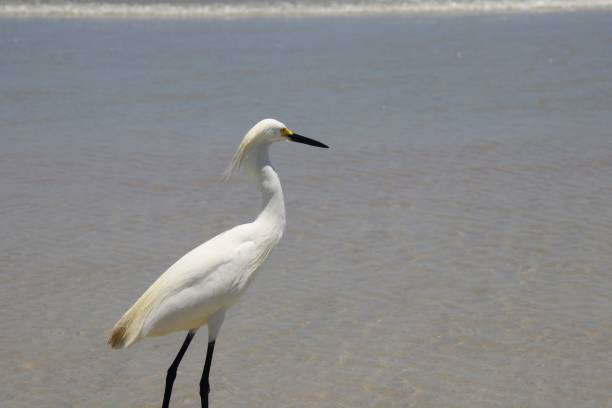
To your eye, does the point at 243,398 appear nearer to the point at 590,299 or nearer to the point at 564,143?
the point at 590,299

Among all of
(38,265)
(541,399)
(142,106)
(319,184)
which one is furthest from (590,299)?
(142,106)

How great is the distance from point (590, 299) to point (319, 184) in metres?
2.41

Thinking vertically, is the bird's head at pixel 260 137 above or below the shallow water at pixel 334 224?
above

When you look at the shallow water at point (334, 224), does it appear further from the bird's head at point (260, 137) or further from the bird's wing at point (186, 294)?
the bird's head at point (260, 137)

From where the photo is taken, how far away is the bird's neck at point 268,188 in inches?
137

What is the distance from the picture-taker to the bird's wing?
3320 mm

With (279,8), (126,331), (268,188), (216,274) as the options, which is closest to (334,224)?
(268,188)

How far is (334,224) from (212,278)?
87.6 inches

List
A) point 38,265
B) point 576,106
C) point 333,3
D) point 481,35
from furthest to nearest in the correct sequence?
point 333,3, point 481,35, point 576,106, point 38,265

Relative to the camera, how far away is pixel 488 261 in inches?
192

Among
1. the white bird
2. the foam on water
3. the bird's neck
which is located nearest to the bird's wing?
the white bird

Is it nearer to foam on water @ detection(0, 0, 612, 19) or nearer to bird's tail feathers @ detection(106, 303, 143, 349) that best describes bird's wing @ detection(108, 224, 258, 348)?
bird's tail feathers @ detection(106, 303, 143, 349)

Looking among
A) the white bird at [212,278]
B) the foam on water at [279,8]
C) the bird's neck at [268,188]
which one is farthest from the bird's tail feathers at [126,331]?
the foam on water at [279,8]

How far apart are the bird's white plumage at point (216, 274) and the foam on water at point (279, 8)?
1464cm
